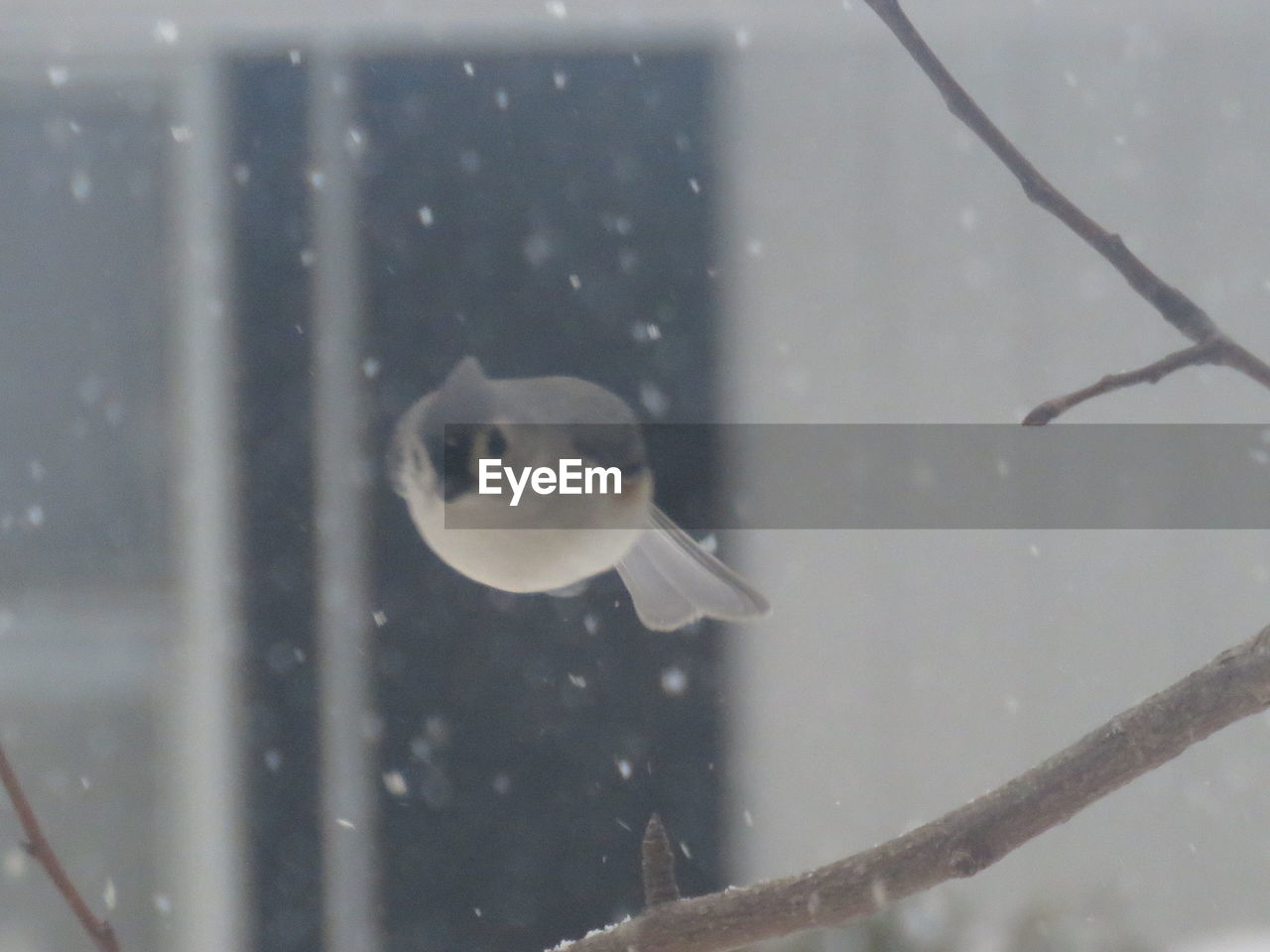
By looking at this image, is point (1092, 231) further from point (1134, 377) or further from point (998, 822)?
point (998, 822)

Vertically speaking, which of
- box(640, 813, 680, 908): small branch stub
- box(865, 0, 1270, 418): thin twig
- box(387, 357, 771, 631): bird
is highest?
Answer: box(865, 0, 1270, 418): thin twig

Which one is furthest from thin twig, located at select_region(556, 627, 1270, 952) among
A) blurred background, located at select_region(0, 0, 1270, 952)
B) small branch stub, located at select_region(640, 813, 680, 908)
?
blurred background, located at select_region(0, 0, 1270, 952)

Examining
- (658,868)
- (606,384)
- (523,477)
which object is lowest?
(658,868)

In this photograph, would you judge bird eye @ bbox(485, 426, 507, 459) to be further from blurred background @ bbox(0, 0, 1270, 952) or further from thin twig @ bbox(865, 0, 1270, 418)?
blurred background @ bbox(0, 0, 1270, 952)

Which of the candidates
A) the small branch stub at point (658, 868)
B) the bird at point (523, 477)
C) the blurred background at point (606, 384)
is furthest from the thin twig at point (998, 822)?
the blurred background at point (606, 384)

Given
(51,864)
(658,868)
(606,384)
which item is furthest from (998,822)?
(606,384)

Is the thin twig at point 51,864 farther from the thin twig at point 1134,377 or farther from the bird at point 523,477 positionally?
the thin twig at point 1134,377
